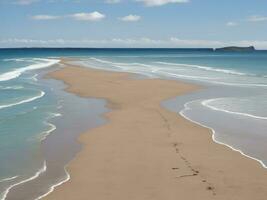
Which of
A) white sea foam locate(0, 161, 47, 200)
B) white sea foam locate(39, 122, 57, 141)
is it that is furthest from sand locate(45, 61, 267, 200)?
white sea foam locate(39, 122, 57, 141)

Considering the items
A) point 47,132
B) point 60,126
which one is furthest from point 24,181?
point 60,126

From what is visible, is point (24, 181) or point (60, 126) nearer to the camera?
point (24, 181)

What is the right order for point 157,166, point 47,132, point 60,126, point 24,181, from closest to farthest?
point 24,181 < point 157,166 < point 47,132 < point 60,126

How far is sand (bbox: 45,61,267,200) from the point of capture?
9.72 metres

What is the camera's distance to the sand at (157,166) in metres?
9.72

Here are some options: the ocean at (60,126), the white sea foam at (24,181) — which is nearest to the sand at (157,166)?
the ocean at (60,126)

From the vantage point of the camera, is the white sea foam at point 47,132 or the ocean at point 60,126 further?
the white sea foam at point 47,132

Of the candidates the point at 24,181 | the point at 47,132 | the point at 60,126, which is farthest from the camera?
the point at 60,126

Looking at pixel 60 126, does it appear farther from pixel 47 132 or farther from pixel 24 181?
pixel 24 181

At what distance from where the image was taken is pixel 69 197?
31.3ft

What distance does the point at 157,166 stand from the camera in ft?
38.2

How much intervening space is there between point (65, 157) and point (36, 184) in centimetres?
237

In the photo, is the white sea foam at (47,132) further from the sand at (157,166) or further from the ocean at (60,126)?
the sand at (157,166)

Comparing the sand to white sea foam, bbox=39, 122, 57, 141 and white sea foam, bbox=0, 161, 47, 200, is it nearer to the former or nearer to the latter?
white sea foam, bbox=0, 161, 47, 200
